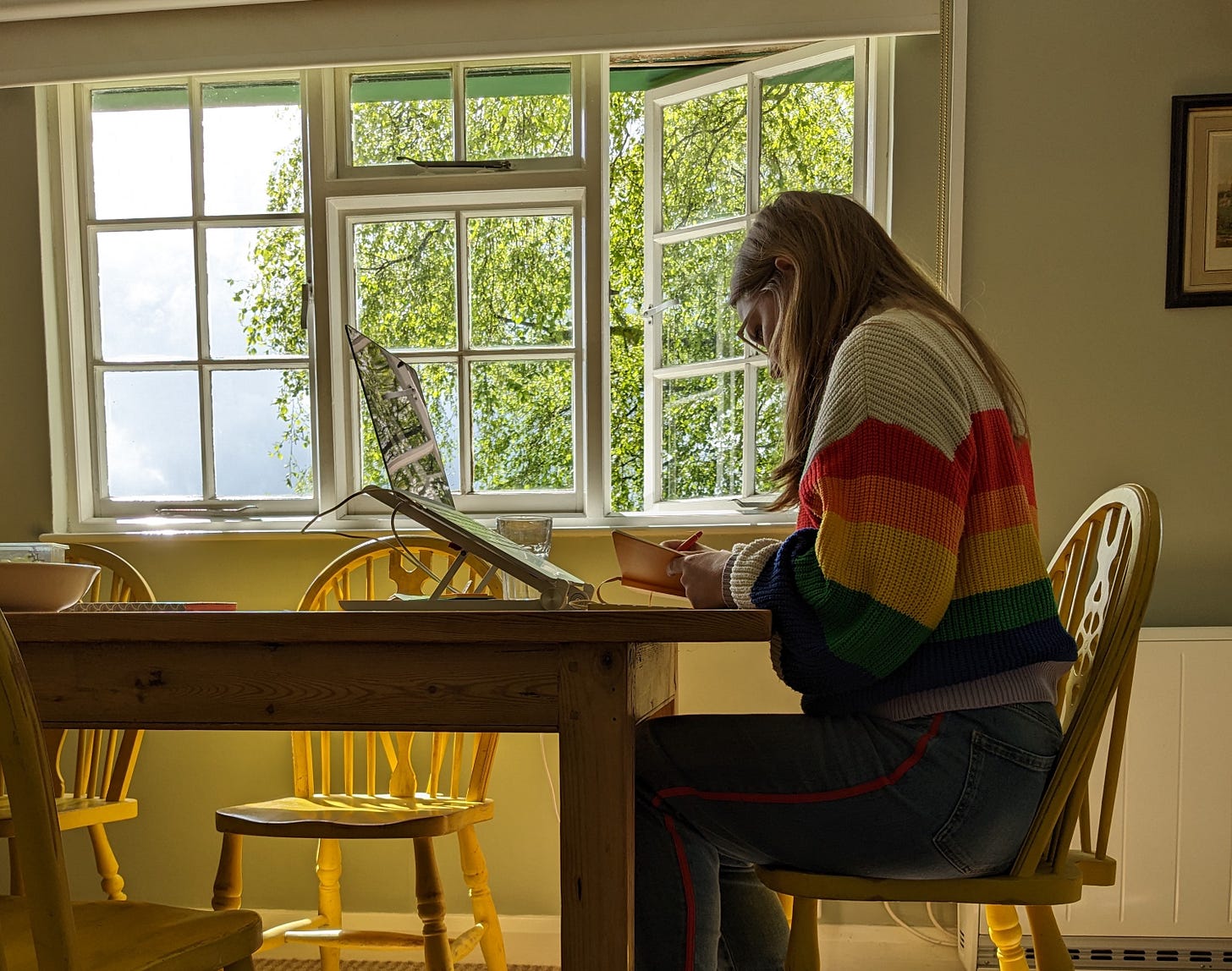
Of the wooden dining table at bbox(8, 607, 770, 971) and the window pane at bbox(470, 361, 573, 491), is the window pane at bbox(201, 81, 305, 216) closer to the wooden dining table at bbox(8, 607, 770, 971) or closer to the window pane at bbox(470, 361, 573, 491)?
the window pane at bbox(470, 361, 573, 491)

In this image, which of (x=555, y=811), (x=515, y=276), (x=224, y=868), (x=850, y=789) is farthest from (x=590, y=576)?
(x=850, y=789)

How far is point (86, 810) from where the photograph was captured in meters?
1.79

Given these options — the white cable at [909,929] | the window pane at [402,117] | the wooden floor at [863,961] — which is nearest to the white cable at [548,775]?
the wooden floor at [863,961]

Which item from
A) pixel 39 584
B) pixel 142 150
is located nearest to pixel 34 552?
pixel 39 584

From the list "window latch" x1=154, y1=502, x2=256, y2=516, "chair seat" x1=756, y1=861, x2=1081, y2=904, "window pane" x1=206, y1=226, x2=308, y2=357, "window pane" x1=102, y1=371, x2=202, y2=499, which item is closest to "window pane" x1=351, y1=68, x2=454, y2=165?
"window pane" x1=206, y1=226, x2=308, y2=357

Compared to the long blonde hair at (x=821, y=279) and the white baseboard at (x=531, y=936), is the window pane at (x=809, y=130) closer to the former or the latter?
the long blonde hair at (x=821, y=279)

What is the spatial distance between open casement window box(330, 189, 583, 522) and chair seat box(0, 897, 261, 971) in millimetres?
1471

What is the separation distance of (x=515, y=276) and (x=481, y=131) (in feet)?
1.14

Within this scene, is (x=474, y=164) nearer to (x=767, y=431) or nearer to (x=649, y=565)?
(x=767, y=431)

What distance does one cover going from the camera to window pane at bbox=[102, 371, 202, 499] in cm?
269

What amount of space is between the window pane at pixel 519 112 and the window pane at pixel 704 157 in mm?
242

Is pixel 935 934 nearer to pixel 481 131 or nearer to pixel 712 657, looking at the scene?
pixel 712 657

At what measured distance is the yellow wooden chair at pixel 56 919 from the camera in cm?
89

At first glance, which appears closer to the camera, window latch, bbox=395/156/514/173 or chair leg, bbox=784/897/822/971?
chair leg, bbox=784/897/822/971
